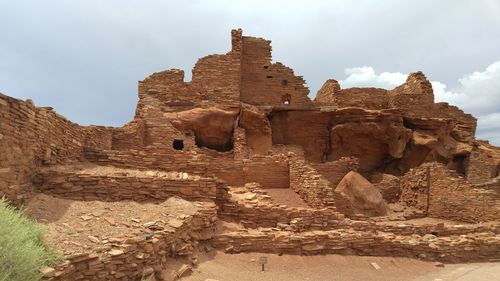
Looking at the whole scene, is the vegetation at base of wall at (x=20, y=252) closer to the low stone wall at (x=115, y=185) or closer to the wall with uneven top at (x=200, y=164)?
the low stone wall at (x=115, y=185)

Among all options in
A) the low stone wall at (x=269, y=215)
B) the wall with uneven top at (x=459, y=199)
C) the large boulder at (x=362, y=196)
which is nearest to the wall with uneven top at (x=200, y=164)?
the low stone wall at (x=269, y=215)

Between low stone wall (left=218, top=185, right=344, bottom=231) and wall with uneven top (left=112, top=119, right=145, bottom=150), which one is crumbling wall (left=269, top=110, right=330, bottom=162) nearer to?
wall with uneven top (left=112, top=119, right=145, bottom=150)

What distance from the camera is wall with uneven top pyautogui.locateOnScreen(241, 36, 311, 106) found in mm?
18609

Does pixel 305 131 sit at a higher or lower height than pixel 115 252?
higher

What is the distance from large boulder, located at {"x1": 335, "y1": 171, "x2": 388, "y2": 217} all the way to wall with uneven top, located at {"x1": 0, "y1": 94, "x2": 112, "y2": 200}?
359 inches

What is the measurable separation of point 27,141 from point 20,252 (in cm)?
364

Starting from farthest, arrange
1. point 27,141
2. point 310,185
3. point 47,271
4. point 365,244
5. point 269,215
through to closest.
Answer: point 310,185, point 269,215, point 365,244, point 27,141, point 47,271

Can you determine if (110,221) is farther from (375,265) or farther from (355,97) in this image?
(355,97)

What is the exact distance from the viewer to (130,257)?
4848 millimetres

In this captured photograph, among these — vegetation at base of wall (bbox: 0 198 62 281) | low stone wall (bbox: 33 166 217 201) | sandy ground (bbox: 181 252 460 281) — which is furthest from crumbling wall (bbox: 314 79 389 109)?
vegetation at base of wall (bbox: 0 198 62 281)

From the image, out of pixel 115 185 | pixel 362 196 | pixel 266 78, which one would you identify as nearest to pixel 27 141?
pixel 115 185

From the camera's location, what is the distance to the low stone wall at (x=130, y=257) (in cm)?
419

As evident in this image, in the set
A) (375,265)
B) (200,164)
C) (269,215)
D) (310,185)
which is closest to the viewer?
(375,265)

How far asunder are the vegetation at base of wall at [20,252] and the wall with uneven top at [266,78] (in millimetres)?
15133
